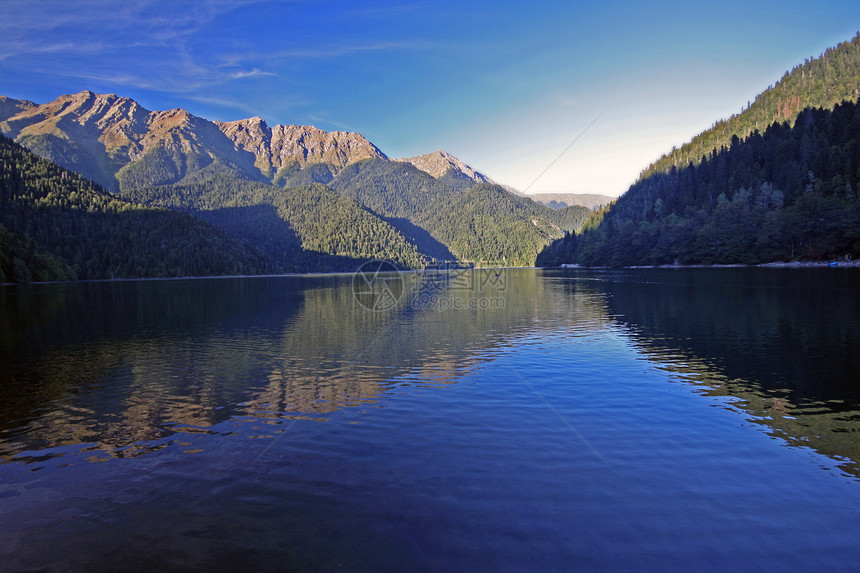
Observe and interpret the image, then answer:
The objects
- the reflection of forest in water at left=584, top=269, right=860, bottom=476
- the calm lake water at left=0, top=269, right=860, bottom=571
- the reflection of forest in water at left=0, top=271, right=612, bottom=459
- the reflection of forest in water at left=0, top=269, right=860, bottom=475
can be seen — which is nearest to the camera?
the calm lake water at left=0, top=269, right=860, bottom=571

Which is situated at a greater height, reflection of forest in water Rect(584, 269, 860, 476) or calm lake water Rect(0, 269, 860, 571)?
reflection of forest in water Rect(584, 269, 860, 476)

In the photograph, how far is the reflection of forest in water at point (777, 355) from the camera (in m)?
18.4

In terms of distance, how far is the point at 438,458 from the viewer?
15.8m

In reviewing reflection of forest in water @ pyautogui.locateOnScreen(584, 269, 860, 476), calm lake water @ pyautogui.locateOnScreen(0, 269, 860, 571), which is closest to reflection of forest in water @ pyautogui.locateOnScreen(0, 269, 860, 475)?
reflection of forest in water @ pyautogui.locateOnScreen(584, 269, 860, 476)

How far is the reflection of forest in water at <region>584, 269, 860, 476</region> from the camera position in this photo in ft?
60.3

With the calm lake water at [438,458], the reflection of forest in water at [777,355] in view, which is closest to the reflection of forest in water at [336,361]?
the reflection of forest in water at [777,355]

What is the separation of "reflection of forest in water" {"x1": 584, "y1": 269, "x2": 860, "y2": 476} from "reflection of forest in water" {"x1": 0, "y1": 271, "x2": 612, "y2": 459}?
12741mm

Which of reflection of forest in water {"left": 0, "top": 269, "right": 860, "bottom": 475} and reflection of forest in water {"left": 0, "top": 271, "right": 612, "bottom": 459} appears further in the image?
reflection of forest in water {"left": 0, "top": 271, "right": 612, "bottom": 459}

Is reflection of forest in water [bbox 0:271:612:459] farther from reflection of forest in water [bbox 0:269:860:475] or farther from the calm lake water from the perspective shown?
the calm lake water

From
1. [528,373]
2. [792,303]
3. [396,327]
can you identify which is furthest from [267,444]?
[792,303]

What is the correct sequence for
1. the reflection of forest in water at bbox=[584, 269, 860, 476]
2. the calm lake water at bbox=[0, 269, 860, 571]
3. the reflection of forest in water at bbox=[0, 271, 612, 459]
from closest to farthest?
the calm lake water at bbox=[0, 269, 860, 571]
the reflection of forest in water at bbox=[584, 269, 860, 476]
the reflection of forest in water at bbox=[0, 271, 612, 459]

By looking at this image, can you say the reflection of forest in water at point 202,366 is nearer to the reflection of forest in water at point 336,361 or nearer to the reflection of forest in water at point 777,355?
the reflection of forest in water at point 336,361

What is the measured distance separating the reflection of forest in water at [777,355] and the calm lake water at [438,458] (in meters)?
0.21

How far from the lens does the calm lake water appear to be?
35.4ft
